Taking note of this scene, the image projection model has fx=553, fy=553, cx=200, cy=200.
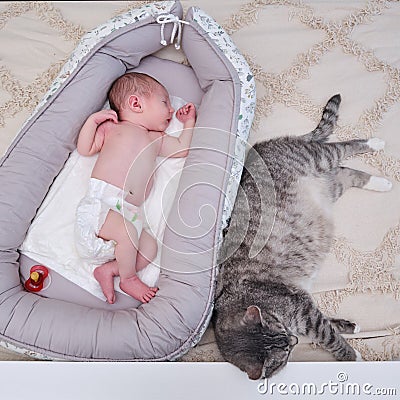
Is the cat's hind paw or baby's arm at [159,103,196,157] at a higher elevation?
baby's arm at [159,103,196,157]

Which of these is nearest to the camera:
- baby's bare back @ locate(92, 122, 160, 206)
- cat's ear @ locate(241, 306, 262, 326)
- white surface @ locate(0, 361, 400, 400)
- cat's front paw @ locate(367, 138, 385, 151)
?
white surface @ locate(0, 361, 400, 400)

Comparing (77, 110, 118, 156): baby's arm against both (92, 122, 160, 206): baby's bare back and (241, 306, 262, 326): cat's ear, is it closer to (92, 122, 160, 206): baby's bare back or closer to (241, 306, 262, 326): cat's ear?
(92, 122, 160, 206): baby's bare back

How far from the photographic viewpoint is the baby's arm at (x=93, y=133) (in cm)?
191

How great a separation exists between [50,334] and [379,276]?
3.41ft

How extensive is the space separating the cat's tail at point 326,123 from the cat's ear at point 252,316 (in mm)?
729

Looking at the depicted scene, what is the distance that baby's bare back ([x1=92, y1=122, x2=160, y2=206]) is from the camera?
1.85m

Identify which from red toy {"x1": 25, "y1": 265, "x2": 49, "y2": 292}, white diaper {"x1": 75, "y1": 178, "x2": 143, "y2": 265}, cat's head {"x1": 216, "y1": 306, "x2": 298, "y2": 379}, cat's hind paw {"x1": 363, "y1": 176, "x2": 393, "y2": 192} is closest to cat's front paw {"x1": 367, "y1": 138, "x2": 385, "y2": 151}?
cat's hind paw {"x1": 363, "y1": 176, "x2": 393, "y2": 192}

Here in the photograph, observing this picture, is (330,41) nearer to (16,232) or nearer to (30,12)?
(30,12)

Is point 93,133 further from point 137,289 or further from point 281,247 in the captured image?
point 281,247

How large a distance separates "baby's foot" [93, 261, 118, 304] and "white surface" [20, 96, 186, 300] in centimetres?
3

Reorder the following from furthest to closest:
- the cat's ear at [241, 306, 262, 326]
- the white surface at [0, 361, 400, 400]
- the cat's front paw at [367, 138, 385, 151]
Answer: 1. the cat's front paw at [367, 138, 385, 151]
2. the cat's ear at [241, 306, 262, 326]
3. the white surface at [0, 361, 400, 400]

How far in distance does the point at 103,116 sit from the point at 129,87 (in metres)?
0.14

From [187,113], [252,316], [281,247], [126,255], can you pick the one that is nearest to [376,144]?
[281,247]

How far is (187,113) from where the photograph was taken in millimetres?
2012
